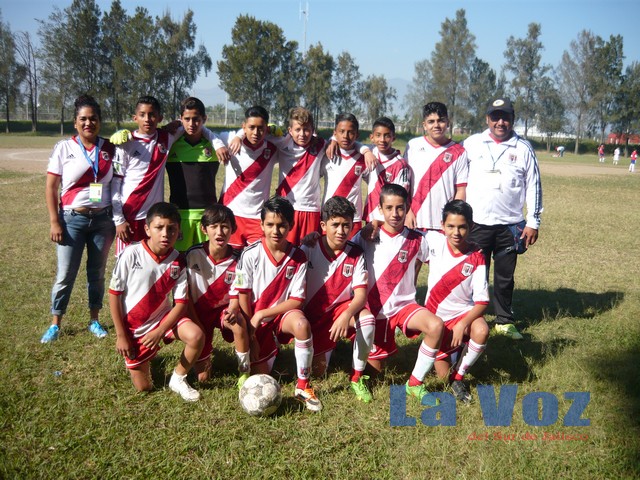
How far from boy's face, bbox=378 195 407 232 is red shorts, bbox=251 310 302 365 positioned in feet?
4.02

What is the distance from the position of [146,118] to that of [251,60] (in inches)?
1995

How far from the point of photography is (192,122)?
4742 mm

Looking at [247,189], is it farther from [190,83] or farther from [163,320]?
[190,83]

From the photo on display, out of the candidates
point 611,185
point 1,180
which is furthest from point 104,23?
point 611,185

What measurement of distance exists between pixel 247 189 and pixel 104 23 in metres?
56.1

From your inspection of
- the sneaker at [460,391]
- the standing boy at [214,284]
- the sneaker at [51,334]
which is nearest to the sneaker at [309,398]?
the standing boy at [214,284]

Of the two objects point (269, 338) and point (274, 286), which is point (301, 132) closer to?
point (274, 286)

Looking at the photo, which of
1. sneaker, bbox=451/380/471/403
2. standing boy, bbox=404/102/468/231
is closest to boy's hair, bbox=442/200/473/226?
standing boy, bbox=404/102/468/231

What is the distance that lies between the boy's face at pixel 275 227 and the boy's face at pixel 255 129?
1119mm

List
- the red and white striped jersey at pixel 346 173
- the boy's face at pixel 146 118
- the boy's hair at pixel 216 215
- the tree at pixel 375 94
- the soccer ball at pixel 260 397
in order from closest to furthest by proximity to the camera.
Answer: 1. the soccer ball at pixel 260 397
2. the boy's hair at pixel 216 215
3. the boy's face at pixel 146 118
4. the red and white striped jersey at pixel 346 173
5. the tree at pixel 375 94

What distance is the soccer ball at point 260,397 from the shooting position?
11.7ft

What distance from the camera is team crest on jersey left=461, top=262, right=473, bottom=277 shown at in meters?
4.23

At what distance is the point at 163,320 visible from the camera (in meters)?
3.91

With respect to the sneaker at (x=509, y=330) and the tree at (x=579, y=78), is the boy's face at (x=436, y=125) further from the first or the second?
the tree at (x=579, y=78)
